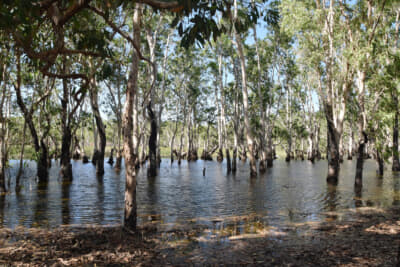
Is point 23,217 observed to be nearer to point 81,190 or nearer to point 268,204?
point 81,190

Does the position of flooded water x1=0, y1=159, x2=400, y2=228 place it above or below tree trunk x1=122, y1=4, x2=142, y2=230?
below

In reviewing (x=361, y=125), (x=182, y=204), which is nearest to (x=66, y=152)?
(x=182, y=204)

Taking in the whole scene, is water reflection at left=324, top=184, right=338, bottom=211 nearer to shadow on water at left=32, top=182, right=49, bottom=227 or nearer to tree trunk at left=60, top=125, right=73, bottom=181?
shadow on water at left=32, top=182, right=49, bottom=227

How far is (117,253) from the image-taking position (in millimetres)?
6090

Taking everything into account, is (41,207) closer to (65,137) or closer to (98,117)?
(65,137)

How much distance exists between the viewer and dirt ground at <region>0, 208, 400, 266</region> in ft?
18.8

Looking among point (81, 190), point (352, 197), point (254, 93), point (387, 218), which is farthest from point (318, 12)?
point (254, 93)

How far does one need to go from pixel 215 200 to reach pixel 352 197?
540 cm

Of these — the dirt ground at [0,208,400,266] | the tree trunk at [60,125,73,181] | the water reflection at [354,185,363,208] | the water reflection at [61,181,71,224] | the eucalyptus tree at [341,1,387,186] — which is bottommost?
the water reflection at [61,181,71,224]

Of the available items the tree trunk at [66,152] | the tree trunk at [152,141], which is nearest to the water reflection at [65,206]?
the tree trunk at [66,152]

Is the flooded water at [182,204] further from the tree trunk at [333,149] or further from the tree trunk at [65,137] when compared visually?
the tree trunk at [65,137]

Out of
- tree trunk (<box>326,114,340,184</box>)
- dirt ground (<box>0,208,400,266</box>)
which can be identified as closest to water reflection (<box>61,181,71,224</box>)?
dirt ground (<box>0,208,400,266</box>)

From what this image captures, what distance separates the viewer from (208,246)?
682cm

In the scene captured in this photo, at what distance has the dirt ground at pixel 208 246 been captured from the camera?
5.73 metres
